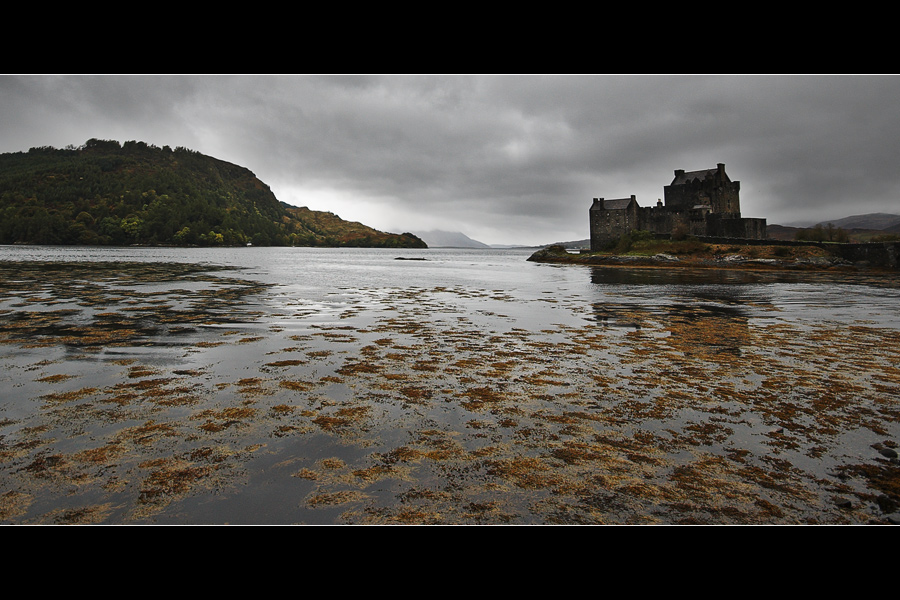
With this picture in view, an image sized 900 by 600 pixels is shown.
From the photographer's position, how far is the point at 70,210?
146 m

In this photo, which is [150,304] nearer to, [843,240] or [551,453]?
[551,453]

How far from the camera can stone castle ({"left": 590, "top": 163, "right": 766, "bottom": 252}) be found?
58.7 meters

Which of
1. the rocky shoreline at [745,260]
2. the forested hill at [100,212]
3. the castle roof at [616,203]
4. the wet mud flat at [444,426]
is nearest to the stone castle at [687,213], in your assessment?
the castle roof at [616,203]

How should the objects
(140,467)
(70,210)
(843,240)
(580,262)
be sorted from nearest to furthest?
(140,467), (843,240), (580,262), (70,210)

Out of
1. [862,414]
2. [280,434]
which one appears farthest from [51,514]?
[862,414]

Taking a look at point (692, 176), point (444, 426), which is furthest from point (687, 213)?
point (444, 426)

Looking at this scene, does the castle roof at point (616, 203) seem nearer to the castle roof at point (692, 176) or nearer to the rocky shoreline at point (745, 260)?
the castle roof at point (692, 176)

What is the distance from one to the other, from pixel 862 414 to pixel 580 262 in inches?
2260

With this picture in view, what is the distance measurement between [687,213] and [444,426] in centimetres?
6667

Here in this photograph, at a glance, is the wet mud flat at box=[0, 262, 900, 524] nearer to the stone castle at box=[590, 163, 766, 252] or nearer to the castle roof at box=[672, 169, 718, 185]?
the stone castle at box=[590, 163, 766, 252]

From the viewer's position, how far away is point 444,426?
5.51m

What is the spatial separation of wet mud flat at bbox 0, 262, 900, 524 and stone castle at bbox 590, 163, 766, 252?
177 ft

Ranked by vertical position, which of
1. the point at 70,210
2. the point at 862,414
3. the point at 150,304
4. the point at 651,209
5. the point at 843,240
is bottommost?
the point at 862,414

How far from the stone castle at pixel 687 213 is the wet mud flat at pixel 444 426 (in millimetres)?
53967
